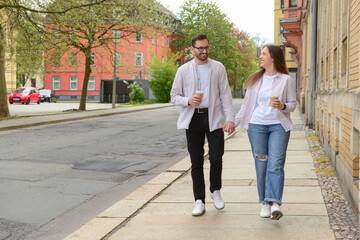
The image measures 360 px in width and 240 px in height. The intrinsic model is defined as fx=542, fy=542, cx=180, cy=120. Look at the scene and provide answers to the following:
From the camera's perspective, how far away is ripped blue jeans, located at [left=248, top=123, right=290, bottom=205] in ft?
17.0

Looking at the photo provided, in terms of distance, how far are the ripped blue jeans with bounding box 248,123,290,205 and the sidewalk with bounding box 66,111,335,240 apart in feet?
0.96

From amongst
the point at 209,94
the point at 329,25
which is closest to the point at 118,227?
the point at 209,94

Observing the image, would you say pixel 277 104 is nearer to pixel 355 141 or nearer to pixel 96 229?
pixel 355 141

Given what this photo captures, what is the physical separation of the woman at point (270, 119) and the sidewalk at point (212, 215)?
1.08 ft

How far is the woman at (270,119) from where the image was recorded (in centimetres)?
517

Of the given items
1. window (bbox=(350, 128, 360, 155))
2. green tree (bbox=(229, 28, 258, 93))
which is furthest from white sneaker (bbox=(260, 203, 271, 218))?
green tree (bbox=(229, 28, 258, 93))

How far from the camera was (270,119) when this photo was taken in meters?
5.19

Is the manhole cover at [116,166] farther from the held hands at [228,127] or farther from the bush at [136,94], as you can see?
the bush at [136,94]

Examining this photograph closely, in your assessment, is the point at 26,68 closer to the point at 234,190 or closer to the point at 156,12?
the point at 156,12

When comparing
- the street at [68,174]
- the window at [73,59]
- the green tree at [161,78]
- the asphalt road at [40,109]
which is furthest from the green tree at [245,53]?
the street at [68,174]

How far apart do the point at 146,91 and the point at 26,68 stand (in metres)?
24.6

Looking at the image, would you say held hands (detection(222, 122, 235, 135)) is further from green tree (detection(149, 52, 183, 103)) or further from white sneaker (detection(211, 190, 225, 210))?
green tree (detection(149, 52, 183, 103))

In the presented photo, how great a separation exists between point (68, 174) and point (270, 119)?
15.0 ft

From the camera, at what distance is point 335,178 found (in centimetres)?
779
